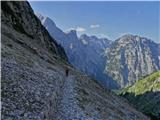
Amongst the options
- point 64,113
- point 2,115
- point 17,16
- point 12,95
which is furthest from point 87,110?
point 17,16

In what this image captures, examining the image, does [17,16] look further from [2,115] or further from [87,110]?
[2,115]

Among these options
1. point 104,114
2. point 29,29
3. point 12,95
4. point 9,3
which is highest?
point 9,3

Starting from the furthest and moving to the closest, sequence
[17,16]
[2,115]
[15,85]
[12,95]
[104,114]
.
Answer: [17,16], [104,114], [15,85], [12,95], [2,115]

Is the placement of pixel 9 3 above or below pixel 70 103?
above

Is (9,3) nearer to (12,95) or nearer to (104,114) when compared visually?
(104,114)

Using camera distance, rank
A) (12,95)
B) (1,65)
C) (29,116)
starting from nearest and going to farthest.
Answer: (29,116), (12,95), (1,65)

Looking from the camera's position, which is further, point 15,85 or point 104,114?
point 104,114

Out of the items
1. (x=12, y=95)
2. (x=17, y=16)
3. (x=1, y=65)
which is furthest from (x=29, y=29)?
(x=12, y=95)

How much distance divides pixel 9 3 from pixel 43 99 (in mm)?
103897

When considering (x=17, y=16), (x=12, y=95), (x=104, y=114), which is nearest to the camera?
(x=12, y=95)

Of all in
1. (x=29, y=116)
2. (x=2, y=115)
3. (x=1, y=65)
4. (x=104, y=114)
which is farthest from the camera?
(x=104, y=114)

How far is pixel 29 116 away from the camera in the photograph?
30875mm

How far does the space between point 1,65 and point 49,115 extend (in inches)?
542

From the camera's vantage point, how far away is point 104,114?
4916 centimetres
